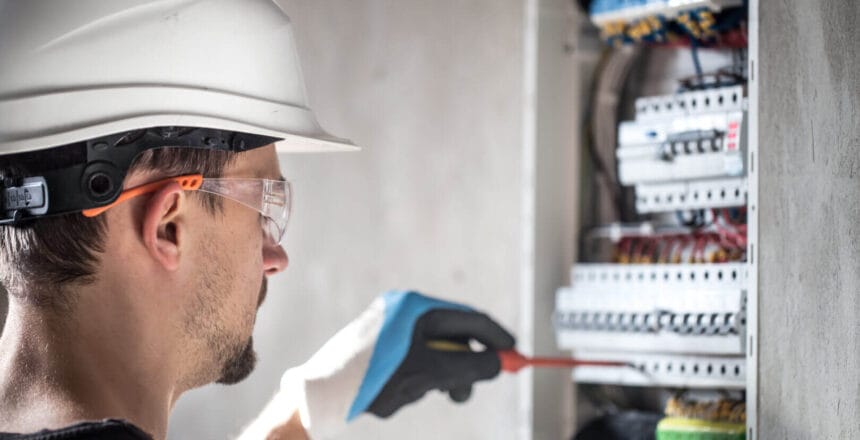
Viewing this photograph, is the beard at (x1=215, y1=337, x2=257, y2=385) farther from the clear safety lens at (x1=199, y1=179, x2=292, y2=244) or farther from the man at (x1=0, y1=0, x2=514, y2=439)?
the clear safety lens at (x1=199, y1=179, x2=292, y2=244)

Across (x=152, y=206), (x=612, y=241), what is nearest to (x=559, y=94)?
(x=612, y=241)

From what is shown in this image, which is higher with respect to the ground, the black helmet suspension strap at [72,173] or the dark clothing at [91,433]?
the black helmet suspension strap at [72,173]

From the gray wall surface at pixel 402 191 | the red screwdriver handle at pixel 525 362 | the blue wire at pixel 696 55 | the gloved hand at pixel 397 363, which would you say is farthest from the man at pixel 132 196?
the gray wall surface at pixel 402 191

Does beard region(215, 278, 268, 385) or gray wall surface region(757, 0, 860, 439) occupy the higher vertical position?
gray wall surface region(757, 0, 860, 439)

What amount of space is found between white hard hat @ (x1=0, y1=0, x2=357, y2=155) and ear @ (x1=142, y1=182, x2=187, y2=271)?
9cm

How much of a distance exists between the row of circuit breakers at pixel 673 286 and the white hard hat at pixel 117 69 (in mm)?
656

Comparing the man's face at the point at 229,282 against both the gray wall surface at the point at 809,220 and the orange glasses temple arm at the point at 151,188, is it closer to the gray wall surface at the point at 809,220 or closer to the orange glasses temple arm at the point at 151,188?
the orange glasses temple arm at the point at 151,188

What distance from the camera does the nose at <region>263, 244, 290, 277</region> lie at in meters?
1.41

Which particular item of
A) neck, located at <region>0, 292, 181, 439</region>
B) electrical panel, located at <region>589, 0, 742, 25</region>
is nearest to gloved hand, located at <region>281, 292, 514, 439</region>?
neck, located at <region>0, 292, 181, 439</region>

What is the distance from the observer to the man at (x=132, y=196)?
117 cm

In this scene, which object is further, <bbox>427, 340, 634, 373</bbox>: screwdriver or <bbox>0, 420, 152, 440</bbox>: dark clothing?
<bbox>427, 340, 634, 373</bbox>: screwdriver

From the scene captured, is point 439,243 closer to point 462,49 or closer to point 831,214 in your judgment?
point 462,49

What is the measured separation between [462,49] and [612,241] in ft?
2.27

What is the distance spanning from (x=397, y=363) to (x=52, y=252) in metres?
0.63
